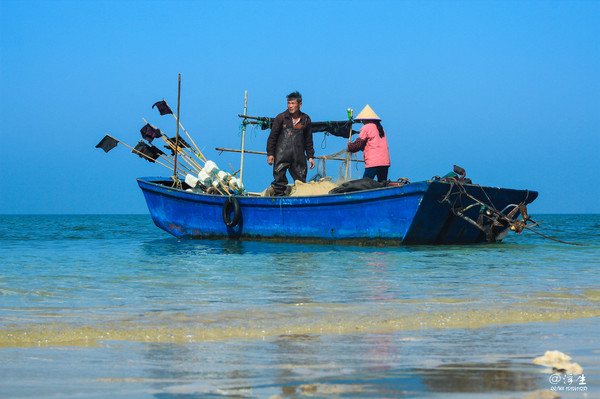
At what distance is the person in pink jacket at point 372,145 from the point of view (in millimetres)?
11906

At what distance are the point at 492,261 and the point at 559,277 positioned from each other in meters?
1.87

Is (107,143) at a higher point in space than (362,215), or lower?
higher

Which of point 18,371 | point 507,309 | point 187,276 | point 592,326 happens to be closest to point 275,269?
point 187,276

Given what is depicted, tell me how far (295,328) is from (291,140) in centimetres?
804

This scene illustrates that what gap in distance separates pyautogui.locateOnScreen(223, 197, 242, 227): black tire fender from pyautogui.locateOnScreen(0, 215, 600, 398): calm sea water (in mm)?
4073

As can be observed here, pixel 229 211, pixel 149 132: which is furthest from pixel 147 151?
pixel 229 211

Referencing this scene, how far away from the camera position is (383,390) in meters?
2.78

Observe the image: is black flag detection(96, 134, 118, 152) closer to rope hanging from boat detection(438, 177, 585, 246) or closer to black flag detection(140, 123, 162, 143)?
black flag detection(140, 123, 162, 143)

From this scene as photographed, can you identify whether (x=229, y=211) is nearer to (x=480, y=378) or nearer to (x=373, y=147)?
(x=373, y=147)

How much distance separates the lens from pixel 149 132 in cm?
1541

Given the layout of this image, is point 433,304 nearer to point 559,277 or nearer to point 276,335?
point 276,335

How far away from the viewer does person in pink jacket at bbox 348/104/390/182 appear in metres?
11.9

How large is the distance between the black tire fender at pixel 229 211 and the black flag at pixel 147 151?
2665 millimetres

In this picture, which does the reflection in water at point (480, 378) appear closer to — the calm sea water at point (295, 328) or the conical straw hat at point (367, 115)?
the calm sea water at point (295, 328)
